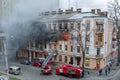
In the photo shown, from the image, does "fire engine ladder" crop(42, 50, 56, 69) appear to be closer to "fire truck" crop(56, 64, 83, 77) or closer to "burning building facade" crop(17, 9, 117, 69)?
"burning building facade" crop(17, 9, 117, 69)

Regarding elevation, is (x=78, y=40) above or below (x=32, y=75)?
above

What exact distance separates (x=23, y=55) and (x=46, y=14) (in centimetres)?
992

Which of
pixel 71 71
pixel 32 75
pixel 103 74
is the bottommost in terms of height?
pixel 103 74

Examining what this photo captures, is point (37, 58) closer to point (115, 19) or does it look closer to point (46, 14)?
point (46, 14)

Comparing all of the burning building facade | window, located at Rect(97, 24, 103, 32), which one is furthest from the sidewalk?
window, located at Rect(97, 24, 103, 32)

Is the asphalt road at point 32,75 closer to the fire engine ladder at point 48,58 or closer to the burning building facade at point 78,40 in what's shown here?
the fire engine ladder at point 48,58

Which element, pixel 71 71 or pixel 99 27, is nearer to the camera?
pixel 71 71

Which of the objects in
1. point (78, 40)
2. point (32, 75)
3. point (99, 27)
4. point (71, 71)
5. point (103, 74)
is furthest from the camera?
point (78, 40)

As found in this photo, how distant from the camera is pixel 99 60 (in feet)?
146

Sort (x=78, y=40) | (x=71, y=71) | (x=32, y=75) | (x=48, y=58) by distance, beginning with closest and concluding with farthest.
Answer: (x=71, y=71) → (x=32, y=75) → (x=48, y=58) → (x=78, y=40)

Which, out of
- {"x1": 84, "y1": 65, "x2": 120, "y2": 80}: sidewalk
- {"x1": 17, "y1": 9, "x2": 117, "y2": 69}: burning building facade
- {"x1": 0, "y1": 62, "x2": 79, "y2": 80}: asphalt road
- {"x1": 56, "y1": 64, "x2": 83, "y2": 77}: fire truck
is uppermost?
{"x1": 17, "y1": 9, "x2": 117, "y2": 69}: burning building facade

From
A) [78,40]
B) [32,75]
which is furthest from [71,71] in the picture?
→ [78,40]

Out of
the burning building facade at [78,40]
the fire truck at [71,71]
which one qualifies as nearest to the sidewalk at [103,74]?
the burning building facade at [78,40]

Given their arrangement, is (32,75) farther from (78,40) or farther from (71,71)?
(78,40)
